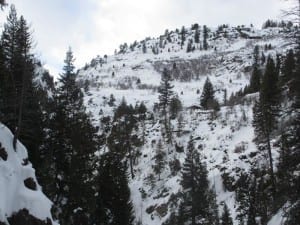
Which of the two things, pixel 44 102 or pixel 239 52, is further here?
pixel 239 52

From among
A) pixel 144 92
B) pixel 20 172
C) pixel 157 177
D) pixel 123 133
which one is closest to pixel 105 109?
pixel 144 92

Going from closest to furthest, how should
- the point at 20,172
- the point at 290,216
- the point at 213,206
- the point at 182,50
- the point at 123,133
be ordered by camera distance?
the point at 290,216
the point at 20,172
the point at 213,206
the point at 123,133
the point at 182,50

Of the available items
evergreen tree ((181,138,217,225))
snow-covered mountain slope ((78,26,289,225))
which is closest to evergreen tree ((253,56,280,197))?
snow-covered mountain slope ((78,26,289,225))

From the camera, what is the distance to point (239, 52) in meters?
136

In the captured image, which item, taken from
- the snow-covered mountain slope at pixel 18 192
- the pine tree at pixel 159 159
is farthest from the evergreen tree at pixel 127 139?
the snow-covered mountain slope at pixel 18 192

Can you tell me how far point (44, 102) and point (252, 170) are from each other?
21578 mm

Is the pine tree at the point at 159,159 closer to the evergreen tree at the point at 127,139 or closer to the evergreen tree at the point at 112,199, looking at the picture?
the evergreen tree at the point at 127,139

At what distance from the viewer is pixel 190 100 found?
8119cm

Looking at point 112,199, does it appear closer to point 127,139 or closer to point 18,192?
point 18,192

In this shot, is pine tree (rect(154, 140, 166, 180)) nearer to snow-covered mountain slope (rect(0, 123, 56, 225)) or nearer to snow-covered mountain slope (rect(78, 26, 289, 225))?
snow-covered mountain slope (rect(78, 26, 289, 225))

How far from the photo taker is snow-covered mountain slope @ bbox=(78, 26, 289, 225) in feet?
131

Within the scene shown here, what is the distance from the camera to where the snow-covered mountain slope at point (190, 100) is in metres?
39.9

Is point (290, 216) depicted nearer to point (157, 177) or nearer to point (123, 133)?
point (157, 177)

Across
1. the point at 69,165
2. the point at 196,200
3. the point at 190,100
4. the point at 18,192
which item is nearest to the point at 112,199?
the point at 69,165
